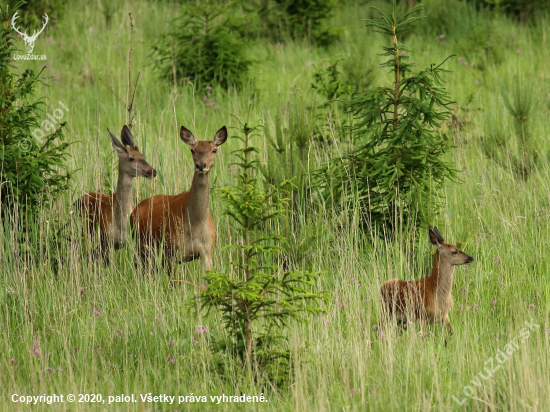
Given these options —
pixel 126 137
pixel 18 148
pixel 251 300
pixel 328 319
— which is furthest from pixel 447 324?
pixel 18 148

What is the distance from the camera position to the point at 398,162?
641 cm

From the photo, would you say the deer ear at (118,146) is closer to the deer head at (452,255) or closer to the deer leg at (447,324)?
the deer head at (452,255)

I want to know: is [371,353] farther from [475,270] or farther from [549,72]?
[549,72]

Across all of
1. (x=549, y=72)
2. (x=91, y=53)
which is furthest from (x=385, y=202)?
(x=91, y=53)

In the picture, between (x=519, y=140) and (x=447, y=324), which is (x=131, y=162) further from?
(x=519, y=140)

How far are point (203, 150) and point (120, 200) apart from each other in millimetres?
1197

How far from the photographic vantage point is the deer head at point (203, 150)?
6.32m

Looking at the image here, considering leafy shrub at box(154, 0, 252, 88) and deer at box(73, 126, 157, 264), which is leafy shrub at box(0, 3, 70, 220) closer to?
deer at box(73, 126, 157, 264)

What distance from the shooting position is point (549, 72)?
13.4 metres

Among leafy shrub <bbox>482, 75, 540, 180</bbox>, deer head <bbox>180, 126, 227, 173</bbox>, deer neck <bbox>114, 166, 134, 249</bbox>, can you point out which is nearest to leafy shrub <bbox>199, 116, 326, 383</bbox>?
deer head <bbox>180, 126, 227, 173</bbox>

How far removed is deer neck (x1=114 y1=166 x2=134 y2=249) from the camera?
710 centimetres

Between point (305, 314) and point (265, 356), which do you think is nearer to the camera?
point (265, 356)

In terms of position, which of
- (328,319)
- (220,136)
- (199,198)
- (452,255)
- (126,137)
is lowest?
(328,319)

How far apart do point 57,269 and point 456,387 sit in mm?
3913
